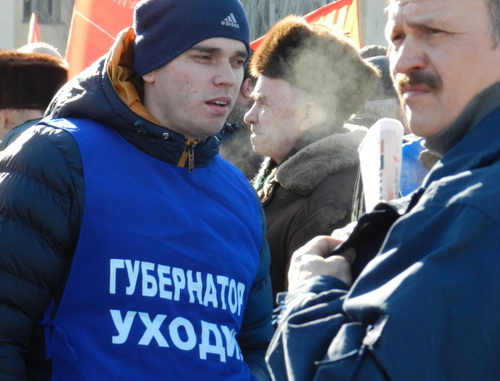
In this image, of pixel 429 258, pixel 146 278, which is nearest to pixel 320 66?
pixel 146 278

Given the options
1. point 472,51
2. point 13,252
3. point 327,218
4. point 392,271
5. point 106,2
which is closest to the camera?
point 392,271

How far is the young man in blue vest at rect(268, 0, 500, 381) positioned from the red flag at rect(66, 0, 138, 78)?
482 cm

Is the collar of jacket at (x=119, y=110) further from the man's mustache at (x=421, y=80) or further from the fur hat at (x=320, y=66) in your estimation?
the fur hat at (x=320, y=66)

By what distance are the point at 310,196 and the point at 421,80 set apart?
2013 millimetres

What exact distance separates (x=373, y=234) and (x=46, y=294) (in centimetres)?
103

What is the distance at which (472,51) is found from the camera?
1.78 m

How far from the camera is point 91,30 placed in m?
6.56

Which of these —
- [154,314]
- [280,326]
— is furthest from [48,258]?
[280,326]

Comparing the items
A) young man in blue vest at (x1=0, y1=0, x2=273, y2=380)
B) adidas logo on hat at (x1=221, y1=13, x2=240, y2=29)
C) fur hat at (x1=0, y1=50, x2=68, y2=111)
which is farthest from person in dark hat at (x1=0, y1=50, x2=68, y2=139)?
adidas logo on hat at (x1=221, y1=13, x2=240, y2=29)

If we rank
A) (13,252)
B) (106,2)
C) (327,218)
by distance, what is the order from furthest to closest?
(106,2), (327,218), (13,252)

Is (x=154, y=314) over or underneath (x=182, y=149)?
underneath

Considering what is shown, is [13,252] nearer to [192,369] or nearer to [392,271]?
[192,369]

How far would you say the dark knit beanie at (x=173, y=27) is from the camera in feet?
9.75

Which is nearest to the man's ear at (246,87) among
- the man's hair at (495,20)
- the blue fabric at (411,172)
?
the blue fabric at (411,172)
